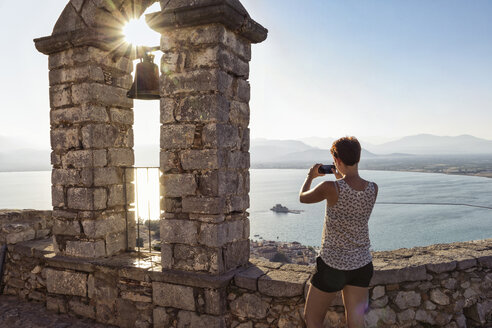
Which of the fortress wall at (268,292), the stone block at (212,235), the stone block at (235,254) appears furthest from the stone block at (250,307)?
the stone block at (212,235)

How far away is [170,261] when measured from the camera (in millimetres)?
3221

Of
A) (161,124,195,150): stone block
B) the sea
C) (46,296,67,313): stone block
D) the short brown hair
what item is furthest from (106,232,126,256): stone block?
the sea

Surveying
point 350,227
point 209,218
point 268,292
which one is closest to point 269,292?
point 268,292

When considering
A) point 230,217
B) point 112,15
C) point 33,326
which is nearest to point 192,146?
point 230,217

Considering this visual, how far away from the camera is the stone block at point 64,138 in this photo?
374 cm

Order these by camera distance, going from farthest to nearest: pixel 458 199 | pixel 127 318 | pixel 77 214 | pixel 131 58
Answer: pixel 458 199 → pixel 131 58 → pixel 77 214 → pixel 127 318

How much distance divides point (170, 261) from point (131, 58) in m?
2.40

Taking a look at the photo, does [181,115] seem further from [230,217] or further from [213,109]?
[230,217]

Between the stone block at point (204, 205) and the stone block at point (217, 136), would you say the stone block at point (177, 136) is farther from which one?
the stone block at point (204, 205)

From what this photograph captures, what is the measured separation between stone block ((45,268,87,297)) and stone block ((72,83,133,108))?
6.05ft

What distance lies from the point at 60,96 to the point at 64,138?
471 millimetres

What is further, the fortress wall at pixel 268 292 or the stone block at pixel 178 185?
the stone block at pixel 178 185

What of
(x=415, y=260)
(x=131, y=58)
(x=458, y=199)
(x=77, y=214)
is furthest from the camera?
(x=458, y=199)

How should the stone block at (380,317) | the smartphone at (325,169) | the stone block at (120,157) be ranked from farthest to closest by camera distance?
the stone block at (120,157) < the stone block at (380,317) < the smartphone at (325,169)
